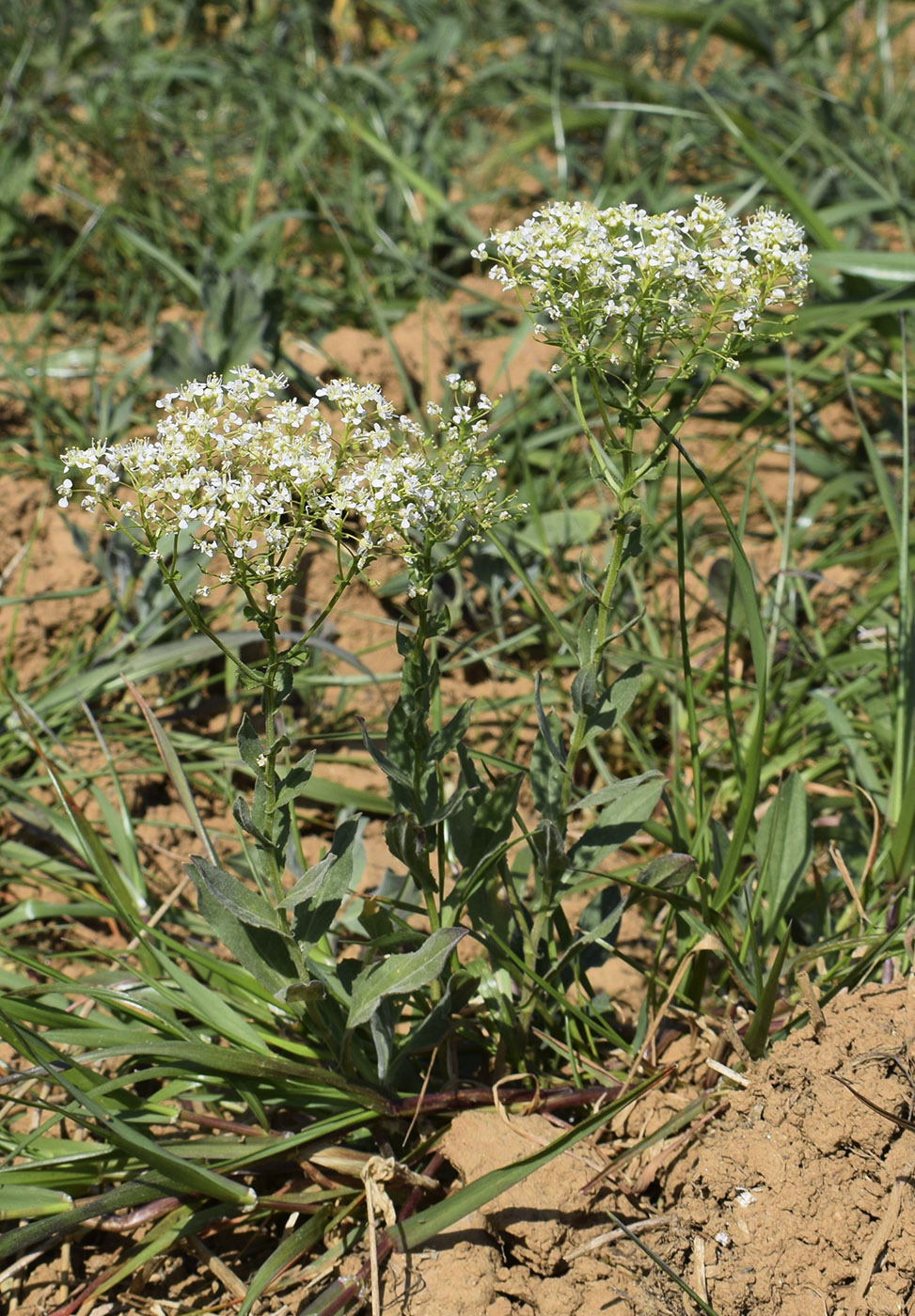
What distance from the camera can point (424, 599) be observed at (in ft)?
5.13

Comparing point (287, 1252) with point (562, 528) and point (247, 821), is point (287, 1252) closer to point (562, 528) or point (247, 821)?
point (247, 821)

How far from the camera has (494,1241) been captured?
180 cm

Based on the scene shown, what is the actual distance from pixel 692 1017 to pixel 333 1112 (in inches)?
25.0

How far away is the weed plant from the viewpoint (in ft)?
5.19

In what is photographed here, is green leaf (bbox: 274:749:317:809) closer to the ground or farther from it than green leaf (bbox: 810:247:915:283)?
closer to the ground

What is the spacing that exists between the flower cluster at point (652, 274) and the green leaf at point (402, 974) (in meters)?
0.83

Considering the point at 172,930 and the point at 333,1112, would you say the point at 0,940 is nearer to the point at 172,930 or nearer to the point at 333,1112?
the point at 172,930

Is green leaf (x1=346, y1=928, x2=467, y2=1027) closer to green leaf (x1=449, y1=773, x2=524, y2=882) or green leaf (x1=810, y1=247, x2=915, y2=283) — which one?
green leaf (x1=449, y1=773, x2=524, y2=882)

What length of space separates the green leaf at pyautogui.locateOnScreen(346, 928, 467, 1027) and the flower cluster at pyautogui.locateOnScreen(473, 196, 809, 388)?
827mm

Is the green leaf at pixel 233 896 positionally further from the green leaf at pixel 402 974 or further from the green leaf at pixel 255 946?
the green leaf at pixel 402 974

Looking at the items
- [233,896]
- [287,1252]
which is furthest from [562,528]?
[287,1252]

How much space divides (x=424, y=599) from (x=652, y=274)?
0.52 metres

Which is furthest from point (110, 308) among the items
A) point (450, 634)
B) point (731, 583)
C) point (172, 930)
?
point (731, 583)

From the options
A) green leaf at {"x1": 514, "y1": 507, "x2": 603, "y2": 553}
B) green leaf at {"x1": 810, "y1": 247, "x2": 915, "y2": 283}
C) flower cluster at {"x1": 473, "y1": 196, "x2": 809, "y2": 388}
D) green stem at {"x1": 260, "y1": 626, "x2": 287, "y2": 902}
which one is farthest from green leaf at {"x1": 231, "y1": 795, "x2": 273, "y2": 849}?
green leaf at {"x1": 810, "y1": 247, "x2": 915, "y2": 283}
